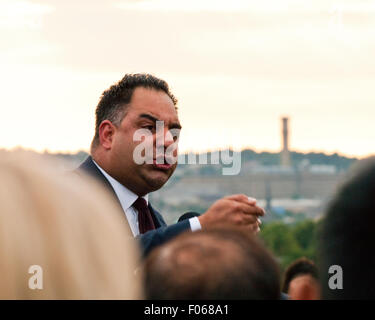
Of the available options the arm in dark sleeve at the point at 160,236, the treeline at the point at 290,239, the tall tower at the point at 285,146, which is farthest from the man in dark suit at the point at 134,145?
the tall tower at the point at 285,146

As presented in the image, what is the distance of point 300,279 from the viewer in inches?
227

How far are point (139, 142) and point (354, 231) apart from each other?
6.73ft

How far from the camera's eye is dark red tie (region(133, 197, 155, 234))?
4246 millimetres

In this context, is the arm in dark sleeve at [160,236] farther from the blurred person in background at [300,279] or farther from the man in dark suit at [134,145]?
the blurred person in background at [300,279]

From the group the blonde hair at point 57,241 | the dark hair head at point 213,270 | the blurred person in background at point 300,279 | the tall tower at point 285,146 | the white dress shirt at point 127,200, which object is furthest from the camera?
the tall tower at point 285,146

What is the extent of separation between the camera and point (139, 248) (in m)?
3.52

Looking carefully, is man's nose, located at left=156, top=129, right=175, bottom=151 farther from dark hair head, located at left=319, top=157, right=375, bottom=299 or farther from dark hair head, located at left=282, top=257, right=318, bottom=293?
dark hair head, located at left=282, top=257, right=318, bottom=293

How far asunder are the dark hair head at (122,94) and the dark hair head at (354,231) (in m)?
2.13

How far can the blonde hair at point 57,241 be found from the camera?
1.97 meters

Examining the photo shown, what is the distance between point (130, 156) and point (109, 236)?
223cm

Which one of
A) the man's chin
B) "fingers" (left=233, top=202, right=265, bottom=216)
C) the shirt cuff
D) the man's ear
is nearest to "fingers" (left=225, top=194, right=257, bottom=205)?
"fingers" (left=233, top=202, right=265, bottom=216)

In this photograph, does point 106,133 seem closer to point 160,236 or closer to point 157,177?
point 157,177

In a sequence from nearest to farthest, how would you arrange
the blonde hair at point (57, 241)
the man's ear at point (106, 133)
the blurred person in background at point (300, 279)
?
the blonde hair at point (57, 241) < the man's ear at point (106, 133) < the blurred person in background at point (300, 279)

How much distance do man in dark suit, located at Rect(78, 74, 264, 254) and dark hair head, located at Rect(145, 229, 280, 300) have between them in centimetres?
173
